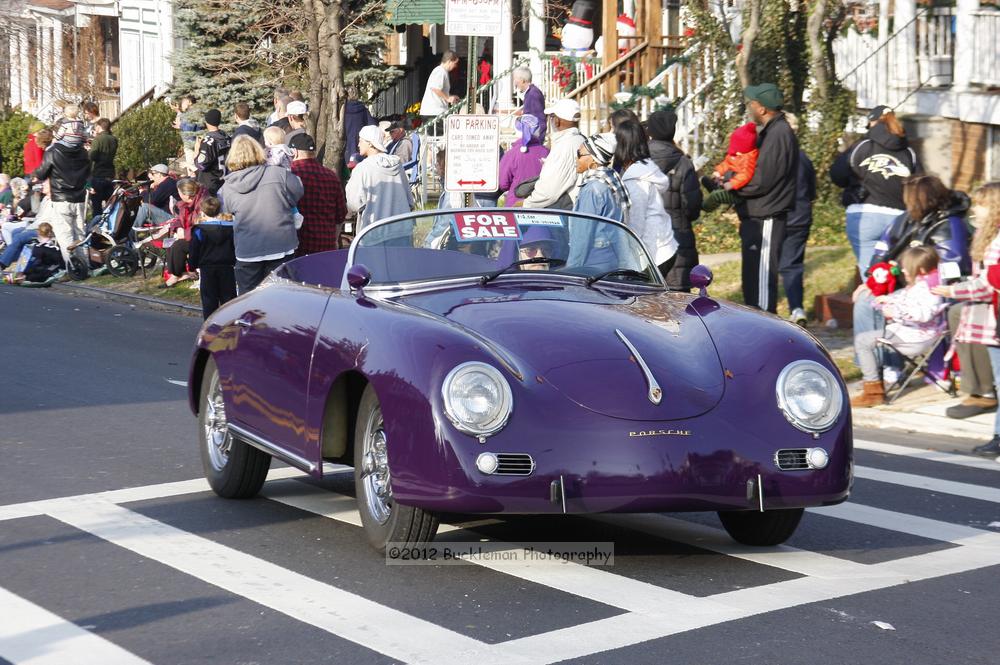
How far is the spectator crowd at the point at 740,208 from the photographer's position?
11.7m

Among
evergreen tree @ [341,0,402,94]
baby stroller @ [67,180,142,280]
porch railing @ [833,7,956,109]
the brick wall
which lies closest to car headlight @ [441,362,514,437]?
the brick wall

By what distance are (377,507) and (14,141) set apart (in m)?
37.6

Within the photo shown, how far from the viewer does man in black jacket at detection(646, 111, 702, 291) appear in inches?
537

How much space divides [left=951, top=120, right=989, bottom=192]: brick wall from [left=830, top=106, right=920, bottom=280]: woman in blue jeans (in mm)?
7955

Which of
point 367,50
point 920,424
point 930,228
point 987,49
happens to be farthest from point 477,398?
point 367,50

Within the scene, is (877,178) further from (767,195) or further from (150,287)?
(150,287)

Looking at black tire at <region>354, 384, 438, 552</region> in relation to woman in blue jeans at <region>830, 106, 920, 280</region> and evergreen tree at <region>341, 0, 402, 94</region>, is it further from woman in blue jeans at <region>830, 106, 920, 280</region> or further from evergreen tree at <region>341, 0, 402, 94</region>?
evergreen tree at <region>341, 0, 402, 94</region>

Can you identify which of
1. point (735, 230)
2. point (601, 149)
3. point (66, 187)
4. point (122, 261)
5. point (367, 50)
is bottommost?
point (122, 261)

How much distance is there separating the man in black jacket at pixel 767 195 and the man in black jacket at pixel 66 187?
12010 millimetres

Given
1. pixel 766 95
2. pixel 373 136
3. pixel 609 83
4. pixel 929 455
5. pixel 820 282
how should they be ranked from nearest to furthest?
pixel 929 455 → pixel 766 95 → pixel 373 136 → pixel 820 282 → pixel 609 83

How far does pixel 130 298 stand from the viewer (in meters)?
21.0

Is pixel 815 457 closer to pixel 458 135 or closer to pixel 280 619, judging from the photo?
pixel 280 619

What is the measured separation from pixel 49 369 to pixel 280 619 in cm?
851

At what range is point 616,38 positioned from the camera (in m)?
27.6
